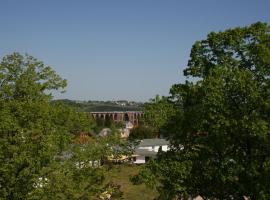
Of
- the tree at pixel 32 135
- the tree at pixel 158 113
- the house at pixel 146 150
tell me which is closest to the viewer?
the tree at pixel 32 135

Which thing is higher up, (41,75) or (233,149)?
(41,75)

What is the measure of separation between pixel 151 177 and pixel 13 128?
6.32 meters

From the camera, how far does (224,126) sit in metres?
17.6

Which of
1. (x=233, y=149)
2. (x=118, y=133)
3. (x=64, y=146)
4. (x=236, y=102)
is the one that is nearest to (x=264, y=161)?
(x=233, y=149)

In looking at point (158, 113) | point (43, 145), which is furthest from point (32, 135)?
point (158, 113)

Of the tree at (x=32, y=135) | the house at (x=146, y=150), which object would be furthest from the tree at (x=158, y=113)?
the house at (x=146, y=150)

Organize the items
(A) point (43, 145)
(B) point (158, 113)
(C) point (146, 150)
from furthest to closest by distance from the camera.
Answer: (C) point (146, 150)
(B) point (158, 113)
(A) point (43, 145)

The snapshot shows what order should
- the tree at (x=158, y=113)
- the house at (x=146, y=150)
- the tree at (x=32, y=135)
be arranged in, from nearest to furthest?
the tree at (x=32, y=135) → the tree at (x=158, y=113) → the house at (x=146, y=150)

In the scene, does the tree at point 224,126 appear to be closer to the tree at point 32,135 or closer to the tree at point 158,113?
the tree at point 158,113

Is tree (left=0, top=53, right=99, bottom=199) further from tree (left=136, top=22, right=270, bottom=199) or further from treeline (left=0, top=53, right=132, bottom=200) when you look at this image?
tree (left=136, top=22, right=270, bottom=199)

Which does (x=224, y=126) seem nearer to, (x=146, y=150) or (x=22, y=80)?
(x=22, y=80)

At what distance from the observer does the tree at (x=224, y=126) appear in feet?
A: 57.1

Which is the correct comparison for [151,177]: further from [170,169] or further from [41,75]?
[41,75]

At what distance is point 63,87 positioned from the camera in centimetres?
2067
